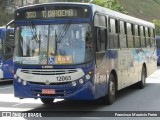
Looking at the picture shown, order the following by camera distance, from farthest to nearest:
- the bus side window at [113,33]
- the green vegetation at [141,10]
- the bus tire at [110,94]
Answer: the green vegetation at [141,10]
the bus side window at [113,33]
the bus tire at [110,94]

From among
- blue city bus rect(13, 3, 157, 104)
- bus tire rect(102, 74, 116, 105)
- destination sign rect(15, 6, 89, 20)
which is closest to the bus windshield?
blue city bus rect(13, 3, 157, 104)

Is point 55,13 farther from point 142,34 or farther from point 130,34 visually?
point 142,34

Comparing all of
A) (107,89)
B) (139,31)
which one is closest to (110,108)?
(107,89)

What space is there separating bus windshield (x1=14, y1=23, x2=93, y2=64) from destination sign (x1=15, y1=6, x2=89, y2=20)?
0.26 m

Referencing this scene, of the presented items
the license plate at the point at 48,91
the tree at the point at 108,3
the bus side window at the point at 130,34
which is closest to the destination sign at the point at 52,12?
the license plate at the point at 48,91

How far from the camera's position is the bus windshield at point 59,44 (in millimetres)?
11414

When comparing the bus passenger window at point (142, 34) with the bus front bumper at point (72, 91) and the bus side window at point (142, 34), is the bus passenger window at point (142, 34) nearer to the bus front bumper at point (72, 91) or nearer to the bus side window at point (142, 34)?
the bus side window at point (142, 34)

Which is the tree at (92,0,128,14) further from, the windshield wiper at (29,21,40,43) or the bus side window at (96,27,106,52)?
the windshield wiper at (29,21,40,43)

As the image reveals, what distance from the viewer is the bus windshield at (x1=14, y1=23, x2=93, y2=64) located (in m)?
11.4

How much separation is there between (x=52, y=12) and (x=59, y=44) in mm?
896

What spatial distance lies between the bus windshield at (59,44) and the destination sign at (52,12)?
10.2 inches

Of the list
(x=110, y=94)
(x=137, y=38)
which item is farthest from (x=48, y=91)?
(x=137, y=38)

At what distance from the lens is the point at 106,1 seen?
189 ft

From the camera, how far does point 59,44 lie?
453 inches
